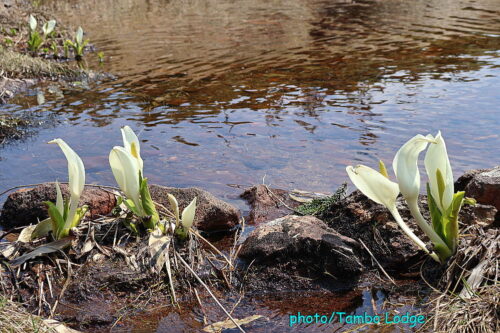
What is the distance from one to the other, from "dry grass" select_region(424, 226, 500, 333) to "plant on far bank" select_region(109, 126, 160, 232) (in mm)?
Answer: 1576

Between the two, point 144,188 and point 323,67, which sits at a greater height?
point 144,188

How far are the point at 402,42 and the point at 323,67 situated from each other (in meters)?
2.82

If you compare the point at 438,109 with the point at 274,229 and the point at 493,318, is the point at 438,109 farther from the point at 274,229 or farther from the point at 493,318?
the point at 493,318

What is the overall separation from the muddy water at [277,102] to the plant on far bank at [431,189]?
0.80m

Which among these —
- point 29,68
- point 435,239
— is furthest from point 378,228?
point 29,68

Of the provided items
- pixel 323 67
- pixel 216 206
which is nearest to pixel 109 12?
pixel 323 67

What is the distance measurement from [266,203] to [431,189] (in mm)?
1624

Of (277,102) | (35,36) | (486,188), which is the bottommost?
(277,102)

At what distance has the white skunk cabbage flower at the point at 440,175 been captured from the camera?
3059 mm

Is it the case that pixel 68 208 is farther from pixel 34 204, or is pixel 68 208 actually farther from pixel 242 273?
pixel 242 273

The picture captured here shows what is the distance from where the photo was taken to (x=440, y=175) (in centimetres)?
303

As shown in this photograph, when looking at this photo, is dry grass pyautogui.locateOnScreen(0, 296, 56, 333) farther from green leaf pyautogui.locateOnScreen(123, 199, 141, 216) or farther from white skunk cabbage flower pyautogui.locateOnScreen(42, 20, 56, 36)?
white skunk cabbage flower pyautogui.locateOnScreen(42, 20, 56, 36)

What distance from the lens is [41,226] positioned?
11.0 feet

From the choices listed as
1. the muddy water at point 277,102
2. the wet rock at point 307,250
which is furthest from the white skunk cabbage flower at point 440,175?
the muddy water at point 277,102
